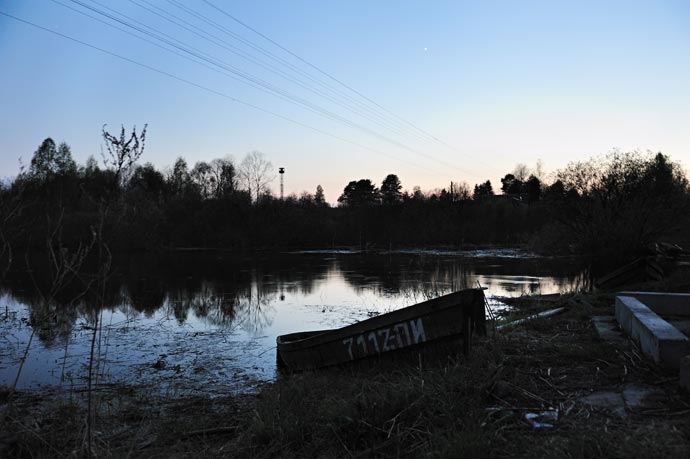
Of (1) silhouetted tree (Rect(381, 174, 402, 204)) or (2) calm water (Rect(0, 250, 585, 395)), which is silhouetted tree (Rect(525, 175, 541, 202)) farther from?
(2) calm water (Rect(0, 250, 585, 395))

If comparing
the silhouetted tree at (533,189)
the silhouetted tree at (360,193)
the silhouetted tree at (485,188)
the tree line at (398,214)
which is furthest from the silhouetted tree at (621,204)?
the silhouetted tree at (485,188)

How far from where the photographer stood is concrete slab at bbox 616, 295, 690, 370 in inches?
187

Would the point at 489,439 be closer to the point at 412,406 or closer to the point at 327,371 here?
the point at 412,406

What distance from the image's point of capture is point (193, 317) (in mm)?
14953

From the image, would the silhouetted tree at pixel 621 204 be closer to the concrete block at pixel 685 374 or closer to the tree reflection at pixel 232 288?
the tree reflection at pixel 232 288

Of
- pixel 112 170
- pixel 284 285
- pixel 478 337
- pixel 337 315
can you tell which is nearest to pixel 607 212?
pixel 284 285

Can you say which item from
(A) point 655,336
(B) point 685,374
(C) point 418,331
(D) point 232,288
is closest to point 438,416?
(B) point 685,374

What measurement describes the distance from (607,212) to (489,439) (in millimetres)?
31894

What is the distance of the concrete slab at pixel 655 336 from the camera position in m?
4.76

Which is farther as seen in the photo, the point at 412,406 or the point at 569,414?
the point at 412,406

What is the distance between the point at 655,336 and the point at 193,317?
12744mm

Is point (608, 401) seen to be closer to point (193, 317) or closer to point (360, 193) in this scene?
point (193, 317)

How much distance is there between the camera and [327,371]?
730 centimetres

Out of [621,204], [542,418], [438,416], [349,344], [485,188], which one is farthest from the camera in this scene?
[485,188]
